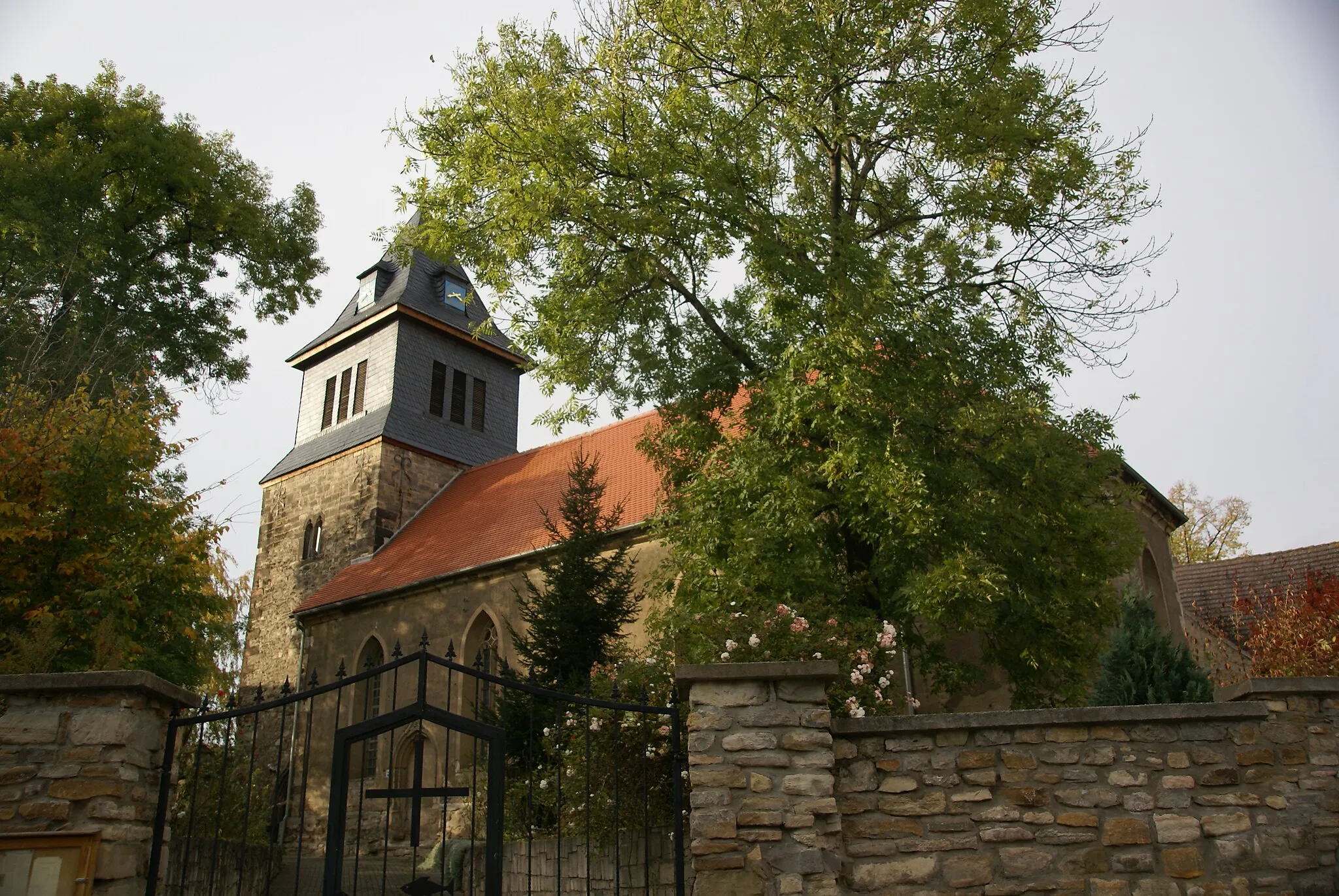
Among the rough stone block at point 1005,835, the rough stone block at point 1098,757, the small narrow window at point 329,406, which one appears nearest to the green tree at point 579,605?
the rough stone block at point 1005,835

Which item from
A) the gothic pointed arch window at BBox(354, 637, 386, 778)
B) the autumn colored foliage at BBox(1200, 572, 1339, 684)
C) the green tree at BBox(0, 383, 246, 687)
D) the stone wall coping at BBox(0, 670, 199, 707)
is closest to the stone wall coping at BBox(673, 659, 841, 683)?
the stone wall coping at BBox(0, 670, 199, 707)

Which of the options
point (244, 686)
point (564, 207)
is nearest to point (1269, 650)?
point (564, 207)

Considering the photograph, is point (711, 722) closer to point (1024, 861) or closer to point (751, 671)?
point (751, 671)

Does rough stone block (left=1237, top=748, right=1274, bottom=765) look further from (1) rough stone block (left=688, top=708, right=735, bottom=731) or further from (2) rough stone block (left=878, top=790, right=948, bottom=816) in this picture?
(1) rough stone block (left=688, top=708, right=735, bottom=731)

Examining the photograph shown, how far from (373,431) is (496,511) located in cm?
475

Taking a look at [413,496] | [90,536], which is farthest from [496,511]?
[90,536]

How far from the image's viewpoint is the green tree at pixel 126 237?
13.7 m

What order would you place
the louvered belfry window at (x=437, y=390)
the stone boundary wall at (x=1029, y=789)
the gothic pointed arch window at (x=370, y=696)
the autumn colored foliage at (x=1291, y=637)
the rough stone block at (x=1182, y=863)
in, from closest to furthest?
the stone boundary wall at (x=1029, y=789) < the rough stone block at (x=1182, y=863) < the autumn colored foliage at (x=1291, y=637) < the gothic pointed arch window at (x=370, y=696) < the louvered belfry window at (x=437, y=390)

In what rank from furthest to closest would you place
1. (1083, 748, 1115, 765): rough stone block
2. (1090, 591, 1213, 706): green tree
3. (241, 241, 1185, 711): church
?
1. (241, 241, 1185, 711): church
2. (1090, 591, 1213, 706): green tree
3. (1083, 748, 1115, 765): rough stone block

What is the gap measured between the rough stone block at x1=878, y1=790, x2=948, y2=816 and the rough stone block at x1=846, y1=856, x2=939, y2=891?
221mm

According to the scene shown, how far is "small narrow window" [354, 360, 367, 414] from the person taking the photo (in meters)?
24.1

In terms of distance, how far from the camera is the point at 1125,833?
5027mm

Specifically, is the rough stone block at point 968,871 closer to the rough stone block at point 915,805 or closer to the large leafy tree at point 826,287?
the rough stone block at point 915,805

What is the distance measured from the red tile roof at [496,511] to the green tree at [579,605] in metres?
2.37
